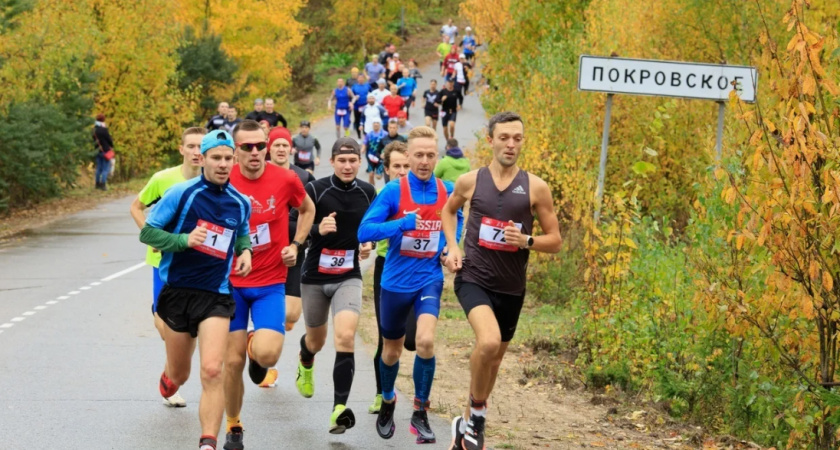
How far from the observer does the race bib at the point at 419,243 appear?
8.09 m

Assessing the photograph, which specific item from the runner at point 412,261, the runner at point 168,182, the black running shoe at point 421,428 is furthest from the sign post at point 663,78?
the runner at point 168,182

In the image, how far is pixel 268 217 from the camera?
26.5 feet

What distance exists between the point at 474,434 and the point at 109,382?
384 cm

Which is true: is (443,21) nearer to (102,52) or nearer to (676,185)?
(102,52)

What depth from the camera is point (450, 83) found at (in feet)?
115

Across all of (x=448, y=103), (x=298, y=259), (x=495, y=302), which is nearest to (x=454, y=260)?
Result: (x=495, y=302)

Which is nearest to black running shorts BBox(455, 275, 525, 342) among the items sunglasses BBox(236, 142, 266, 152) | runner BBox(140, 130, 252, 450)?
runner BBox(140, 130, 252, 450)

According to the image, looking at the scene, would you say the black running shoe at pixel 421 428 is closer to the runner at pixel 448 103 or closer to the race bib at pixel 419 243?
the race bib at pixel 419 243

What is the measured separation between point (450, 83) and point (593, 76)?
79.1 ft

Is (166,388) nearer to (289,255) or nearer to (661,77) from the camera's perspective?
(289,255)

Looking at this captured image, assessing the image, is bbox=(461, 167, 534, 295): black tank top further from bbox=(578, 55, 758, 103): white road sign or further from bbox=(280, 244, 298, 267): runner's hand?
bbox=(578, 55, 758, 103): white road sign

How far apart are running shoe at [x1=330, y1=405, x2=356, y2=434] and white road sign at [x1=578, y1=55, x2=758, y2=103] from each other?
14.5 ft

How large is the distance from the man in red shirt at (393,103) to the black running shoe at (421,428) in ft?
75.5

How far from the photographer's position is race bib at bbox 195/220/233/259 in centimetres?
700
